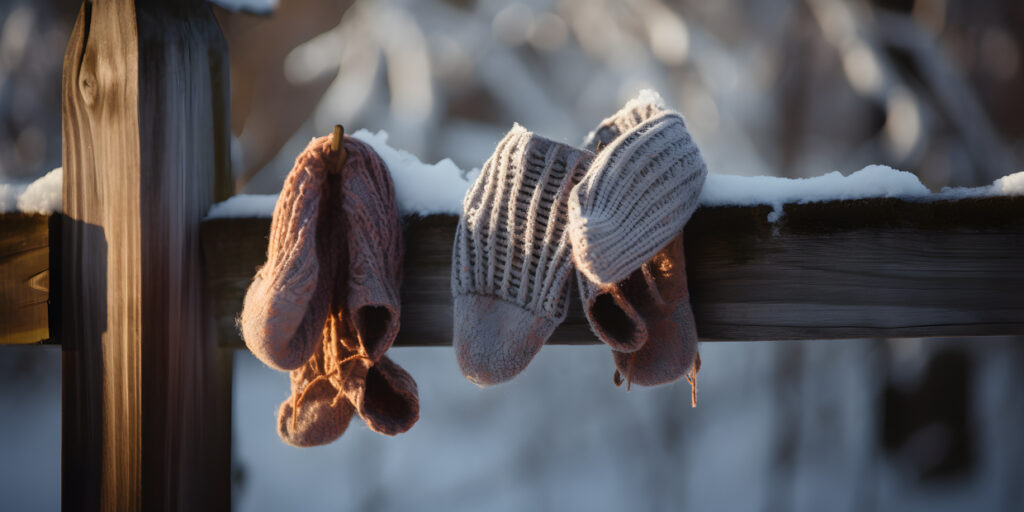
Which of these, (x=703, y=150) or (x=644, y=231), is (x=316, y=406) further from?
(x=703, y=150)

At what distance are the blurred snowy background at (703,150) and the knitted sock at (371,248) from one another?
3.92 feet

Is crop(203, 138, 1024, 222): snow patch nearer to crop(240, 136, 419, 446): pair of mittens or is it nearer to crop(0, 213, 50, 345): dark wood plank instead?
crop(240, 136, 419, 446): pair of mittens

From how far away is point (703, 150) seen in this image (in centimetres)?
191

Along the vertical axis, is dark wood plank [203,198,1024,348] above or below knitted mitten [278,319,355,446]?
above

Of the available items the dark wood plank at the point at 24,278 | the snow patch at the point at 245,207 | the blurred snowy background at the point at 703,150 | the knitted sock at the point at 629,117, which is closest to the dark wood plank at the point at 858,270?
the knitted sock at the point at 629,117

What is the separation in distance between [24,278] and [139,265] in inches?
9.2

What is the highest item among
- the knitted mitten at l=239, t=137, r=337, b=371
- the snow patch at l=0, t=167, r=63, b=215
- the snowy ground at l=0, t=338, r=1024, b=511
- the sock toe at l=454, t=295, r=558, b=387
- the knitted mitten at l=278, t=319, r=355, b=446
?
the snow patch at l=0, t=167, r=63, b=215

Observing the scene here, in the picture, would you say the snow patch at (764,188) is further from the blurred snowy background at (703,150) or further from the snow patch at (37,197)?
the blurred snowy background at (703,150)

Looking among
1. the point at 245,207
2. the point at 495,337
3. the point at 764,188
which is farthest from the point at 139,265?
the point at 764,188

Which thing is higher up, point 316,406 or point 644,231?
point 644,231

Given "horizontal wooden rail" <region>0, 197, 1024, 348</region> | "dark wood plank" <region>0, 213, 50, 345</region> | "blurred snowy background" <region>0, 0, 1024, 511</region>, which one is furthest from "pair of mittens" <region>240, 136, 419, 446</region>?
"blurred snowy background" <region>0, 0, 1024, 511</region>

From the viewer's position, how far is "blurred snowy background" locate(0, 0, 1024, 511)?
1.84 metres

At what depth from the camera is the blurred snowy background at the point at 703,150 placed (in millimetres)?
1842

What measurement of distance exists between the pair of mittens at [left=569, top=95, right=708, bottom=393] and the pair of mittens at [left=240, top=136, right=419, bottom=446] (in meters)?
0.25
